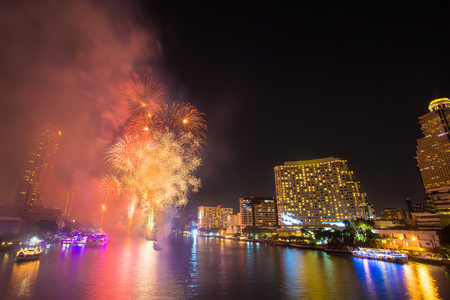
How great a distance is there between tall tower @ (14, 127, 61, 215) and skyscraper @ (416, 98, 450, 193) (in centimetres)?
24058

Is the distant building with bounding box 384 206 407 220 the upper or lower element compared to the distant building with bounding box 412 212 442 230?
upper

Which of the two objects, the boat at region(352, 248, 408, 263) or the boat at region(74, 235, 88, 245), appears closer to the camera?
the boat at region(352, 248, 408, 263)

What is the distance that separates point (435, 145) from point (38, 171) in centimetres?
25325

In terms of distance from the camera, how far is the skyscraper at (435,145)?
131 m

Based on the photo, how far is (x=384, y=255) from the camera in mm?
51344

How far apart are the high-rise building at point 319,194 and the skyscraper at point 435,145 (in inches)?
1711

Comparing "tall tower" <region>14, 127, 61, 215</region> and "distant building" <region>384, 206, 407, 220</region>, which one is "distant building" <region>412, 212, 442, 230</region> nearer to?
"distant building" <region>384, 206, 407, 220</region>

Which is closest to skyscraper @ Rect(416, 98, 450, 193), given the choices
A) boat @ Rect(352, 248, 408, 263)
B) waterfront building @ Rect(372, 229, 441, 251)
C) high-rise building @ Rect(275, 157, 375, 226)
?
high-rise building @ Rect(275, 157, 375, 226)

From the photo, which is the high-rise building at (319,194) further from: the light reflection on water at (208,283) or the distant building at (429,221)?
the light reflection on water at (208,283)

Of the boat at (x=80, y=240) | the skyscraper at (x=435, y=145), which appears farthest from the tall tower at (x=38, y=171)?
the skyscraper at (x=435, y=145)

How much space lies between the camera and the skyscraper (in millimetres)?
131125

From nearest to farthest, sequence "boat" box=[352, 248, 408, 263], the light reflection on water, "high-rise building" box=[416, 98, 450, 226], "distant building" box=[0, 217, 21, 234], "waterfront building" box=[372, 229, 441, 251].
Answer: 1. the light reflection on water
2. "boat" box=[352, 248, 408, 263]
3. "waterfront building" box=[372, 229, 441, 251]
4. "distant building" box=[0, 217, 21, 234]
5. "high-rise building" box=[416, 98, 450, 226]

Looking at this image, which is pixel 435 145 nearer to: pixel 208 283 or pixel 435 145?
pixel 435 145

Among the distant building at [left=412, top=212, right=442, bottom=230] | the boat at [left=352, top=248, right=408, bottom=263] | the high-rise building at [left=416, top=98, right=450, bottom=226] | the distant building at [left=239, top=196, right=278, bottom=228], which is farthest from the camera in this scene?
the distant building at [left=239, top=196, right=278, bottom=228]
